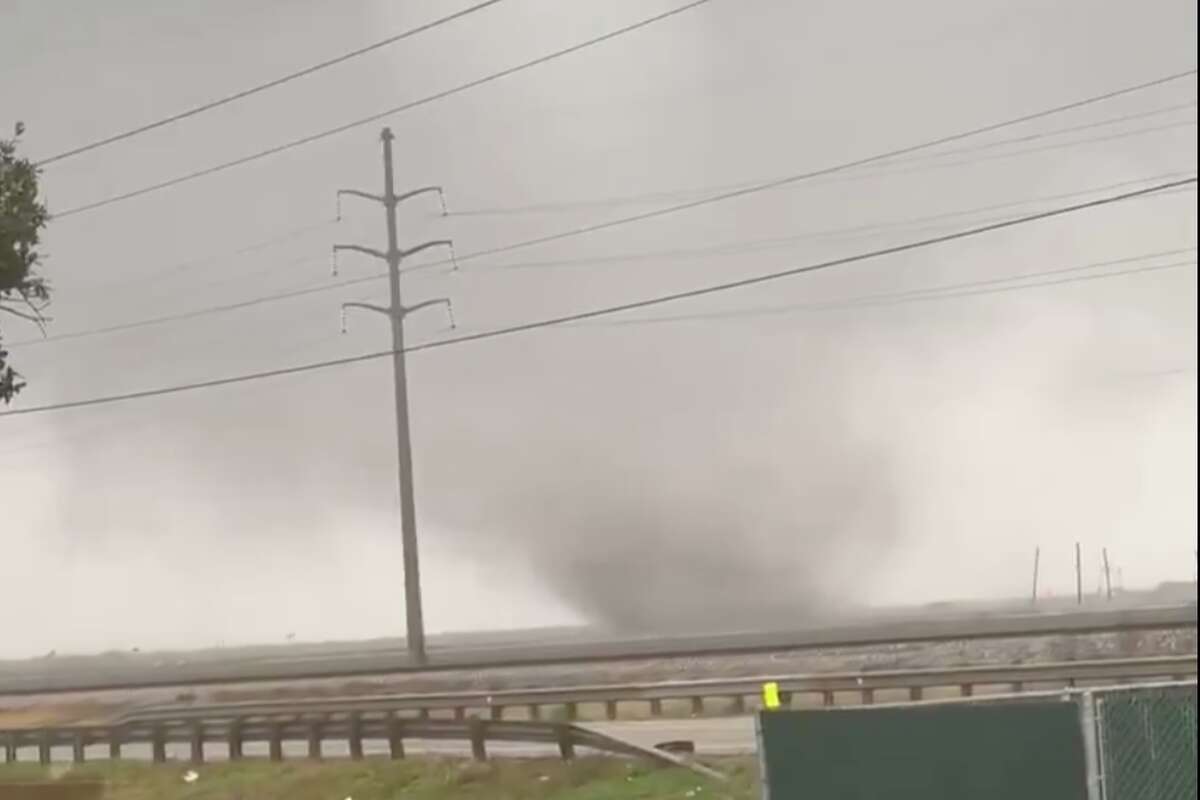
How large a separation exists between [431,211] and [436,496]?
0.75 metres

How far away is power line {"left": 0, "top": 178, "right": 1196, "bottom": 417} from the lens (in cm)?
331

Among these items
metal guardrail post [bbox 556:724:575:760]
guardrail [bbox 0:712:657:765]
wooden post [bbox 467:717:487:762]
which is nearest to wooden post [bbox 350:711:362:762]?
guardrail [bbox 0:712:657:765]

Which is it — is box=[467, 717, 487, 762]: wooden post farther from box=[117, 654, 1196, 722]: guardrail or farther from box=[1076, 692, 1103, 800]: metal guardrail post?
box=[1076, 692, 1103, 800]: metal guardrail post

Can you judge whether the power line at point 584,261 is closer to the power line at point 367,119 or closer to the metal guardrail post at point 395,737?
the power line at point 367,119

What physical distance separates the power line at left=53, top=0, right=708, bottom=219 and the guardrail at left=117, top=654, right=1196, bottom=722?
150 centimetres

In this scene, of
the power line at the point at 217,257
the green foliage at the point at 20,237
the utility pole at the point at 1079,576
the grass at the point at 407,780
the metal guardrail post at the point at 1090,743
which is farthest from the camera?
the green foliage at the point at 20,237

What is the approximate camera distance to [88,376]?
4.59 m

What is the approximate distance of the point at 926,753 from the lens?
316 cm

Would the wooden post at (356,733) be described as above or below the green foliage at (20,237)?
below

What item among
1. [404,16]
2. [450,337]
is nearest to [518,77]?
[404,16]

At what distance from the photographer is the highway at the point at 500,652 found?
3.33 meters

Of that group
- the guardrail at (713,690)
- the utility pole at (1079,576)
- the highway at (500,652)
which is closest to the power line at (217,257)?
the highway at (500,652)

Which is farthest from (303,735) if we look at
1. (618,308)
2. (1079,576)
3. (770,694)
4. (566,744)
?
(1079,576)

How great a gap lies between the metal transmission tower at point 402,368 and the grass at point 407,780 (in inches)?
12.7
